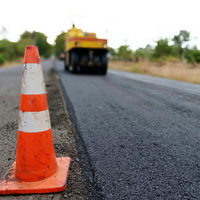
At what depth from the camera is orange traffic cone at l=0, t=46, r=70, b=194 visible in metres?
1.68

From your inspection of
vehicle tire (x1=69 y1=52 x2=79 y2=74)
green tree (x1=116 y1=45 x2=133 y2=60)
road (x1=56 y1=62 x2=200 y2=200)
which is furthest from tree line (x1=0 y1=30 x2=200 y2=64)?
road (x1=56 y1=62 x2=200 y2=200)

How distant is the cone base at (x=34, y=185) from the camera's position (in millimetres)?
1564

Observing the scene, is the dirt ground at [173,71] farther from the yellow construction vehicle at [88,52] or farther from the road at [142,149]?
the road at [142,149]

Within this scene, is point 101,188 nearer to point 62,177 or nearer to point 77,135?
point 62,177

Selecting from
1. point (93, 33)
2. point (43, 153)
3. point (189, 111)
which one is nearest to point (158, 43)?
point (93, 33)

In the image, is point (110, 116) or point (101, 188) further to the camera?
point (110, 116)

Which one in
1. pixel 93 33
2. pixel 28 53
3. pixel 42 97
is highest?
pixel 93 33

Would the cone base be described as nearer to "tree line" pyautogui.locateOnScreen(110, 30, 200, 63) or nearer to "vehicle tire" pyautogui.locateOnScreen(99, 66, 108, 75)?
"vehicle tire" pyautogui.locateOnScreen(99, 66, 108, 75)

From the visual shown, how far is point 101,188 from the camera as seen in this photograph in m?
1.58

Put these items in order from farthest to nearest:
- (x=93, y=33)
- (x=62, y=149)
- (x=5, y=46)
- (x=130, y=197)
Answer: (x=5, y=46) → (x=93, y=33) → (x=62, y=149) → (x=130, y=197)

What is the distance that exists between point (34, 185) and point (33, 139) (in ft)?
1.09

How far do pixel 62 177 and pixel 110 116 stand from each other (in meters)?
1.96

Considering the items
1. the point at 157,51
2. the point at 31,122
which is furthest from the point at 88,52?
the point at 157,51

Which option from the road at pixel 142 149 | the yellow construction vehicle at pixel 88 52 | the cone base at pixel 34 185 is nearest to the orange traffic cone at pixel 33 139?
the cone base at pixel 34 185
